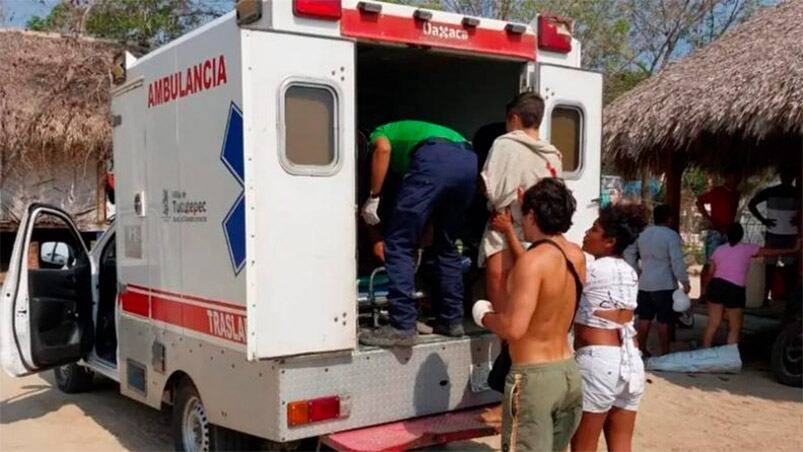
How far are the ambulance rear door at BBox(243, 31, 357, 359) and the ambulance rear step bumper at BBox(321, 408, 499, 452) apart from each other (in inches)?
19.0

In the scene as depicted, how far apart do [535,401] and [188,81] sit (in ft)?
8.78

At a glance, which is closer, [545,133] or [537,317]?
[537,317]

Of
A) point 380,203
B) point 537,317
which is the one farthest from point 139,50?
point 537,317

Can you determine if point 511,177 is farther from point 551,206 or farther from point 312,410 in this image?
point 312,410

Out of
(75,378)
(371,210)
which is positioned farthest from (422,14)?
(75,378)

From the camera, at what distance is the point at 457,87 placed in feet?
20.3

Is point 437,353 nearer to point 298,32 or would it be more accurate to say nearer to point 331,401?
point 331,401

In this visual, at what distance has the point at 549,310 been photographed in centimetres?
343

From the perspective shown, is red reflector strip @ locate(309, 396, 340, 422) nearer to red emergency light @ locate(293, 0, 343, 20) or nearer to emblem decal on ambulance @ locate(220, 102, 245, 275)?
emblem decal on ambulance @ locate(220, 102, 245, 275)

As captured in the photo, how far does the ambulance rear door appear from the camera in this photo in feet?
13.1

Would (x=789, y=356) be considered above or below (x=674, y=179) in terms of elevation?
below

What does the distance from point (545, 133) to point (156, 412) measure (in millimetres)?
4057

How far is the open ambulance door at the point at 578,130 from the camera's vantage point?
509cm

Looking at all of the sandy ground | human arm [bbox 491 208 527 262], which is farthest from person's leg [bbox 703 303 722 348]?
human arm [bbox 491 208 527 262]
